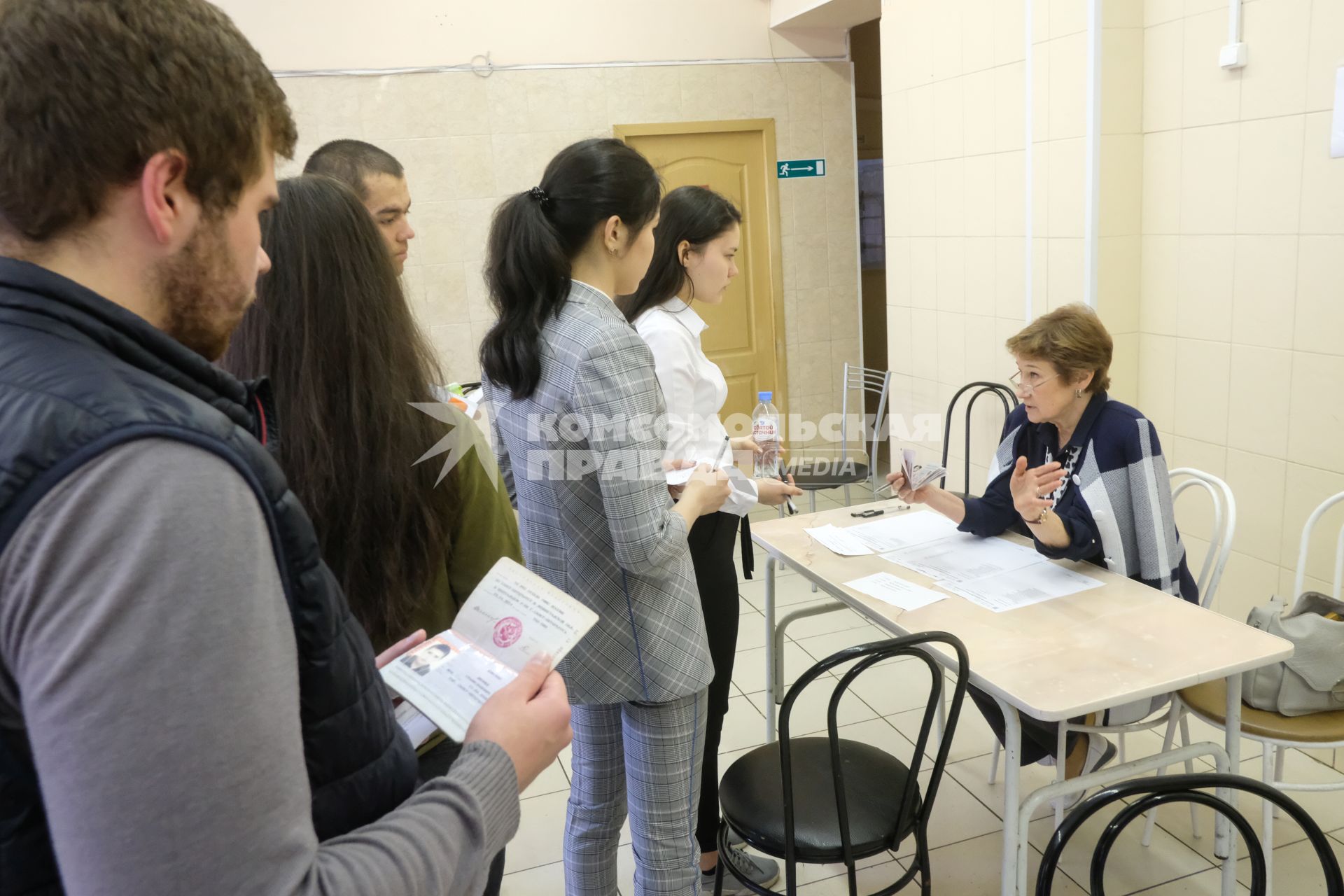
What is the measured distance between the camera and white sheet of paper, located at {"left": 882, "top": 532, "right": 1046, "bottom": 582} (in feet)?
6.97

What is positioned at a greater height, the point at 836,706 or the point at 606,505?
the point at 606,505

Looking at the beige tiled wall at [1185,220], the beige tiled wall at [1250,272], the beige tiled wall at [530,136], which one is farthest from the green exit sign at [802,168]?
the beige tiled wall at [1250,272]

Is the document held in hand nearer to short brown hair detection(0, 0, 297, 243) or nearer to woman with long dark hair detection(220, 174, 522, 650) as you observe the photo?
woman with long dark hair detection(220, 174, 522, 650)

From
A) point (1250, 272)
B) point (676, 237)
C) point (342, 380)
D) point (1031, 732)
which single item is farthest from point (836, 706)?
point (1250, 272)

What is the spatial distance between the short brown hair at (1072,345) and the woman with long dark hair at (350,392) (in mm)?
1510

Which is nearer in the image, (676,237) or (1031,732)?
(1031,732)

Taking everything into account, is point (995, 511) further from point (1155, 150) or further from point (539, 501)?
point (1155, 150)

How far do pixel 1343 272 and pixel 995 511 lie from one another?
3.90 feet

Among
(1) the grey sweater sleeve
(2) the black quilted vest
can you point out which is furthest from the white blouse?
(1) the grey sweater sleeve

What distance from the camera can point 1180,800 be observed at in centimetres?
104

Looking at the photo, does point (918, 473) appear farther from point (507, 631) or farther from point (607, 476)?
point (507, 631)

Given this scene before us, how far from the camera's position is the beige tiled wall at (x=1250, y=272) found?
2.53 m

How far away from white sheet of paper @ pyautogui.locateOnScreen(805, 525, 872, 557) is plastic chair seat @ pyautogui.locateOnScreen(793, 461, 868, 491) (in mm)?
1594

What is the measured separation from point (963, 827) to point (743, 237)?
12.1 feet
